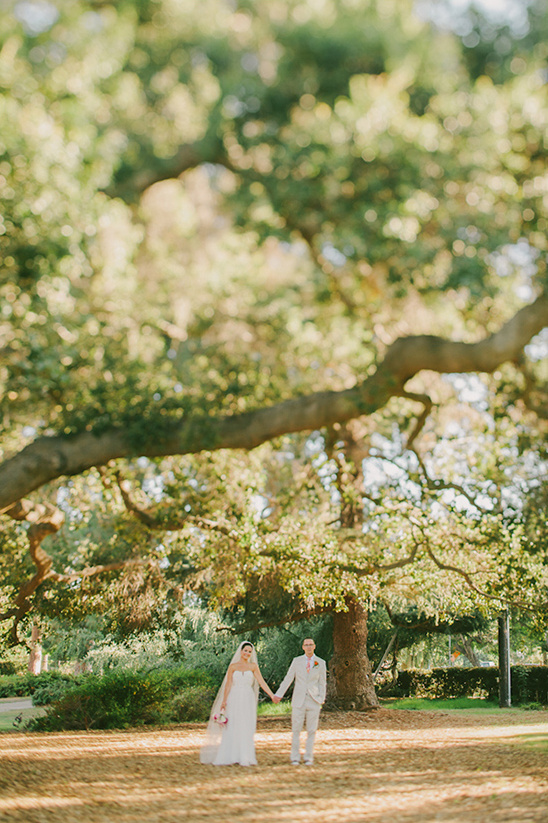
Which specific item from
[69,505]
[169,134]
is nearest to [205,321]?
[169,134]

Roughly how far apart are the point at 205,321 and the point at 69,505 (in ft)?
23.7

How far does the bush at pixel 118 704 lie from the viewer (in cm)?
1856

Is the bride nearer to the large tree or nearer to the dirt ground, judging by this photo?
the dirt ground

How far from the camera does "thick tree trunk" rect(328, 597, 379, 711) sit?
21234 mm

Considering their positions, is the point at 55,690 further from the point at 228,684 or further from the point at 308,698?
the point at 308,698

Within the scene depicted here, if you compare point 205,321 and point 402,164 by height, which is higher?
point 402,164

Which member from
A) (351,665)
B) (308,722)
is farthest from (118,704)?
(308,722)

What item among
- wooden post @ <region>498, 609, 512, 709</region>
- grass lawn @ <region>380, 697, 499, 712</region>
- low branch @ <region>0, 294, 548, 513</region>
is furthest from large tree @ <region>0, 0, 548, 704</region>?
grass lawn @ <region>380, 697, 499, 712</region>

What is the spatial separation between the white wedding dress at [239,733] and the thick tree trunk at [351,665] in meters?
10.2

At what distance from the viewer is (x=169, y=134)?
31.3 feet

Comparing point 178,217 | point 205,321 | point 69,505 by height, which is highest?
point 178,217

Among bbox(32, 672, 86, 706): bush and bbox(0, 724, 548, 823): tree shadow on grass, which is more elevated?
bbox(0, 724, 548, 823): tree shadow on grass

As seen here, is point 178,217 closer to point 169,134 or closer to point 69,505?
point 169,134

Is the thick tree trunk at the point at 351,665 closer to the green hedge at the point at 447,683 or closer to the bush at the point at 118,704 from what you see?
the bush at the point at 118,704
